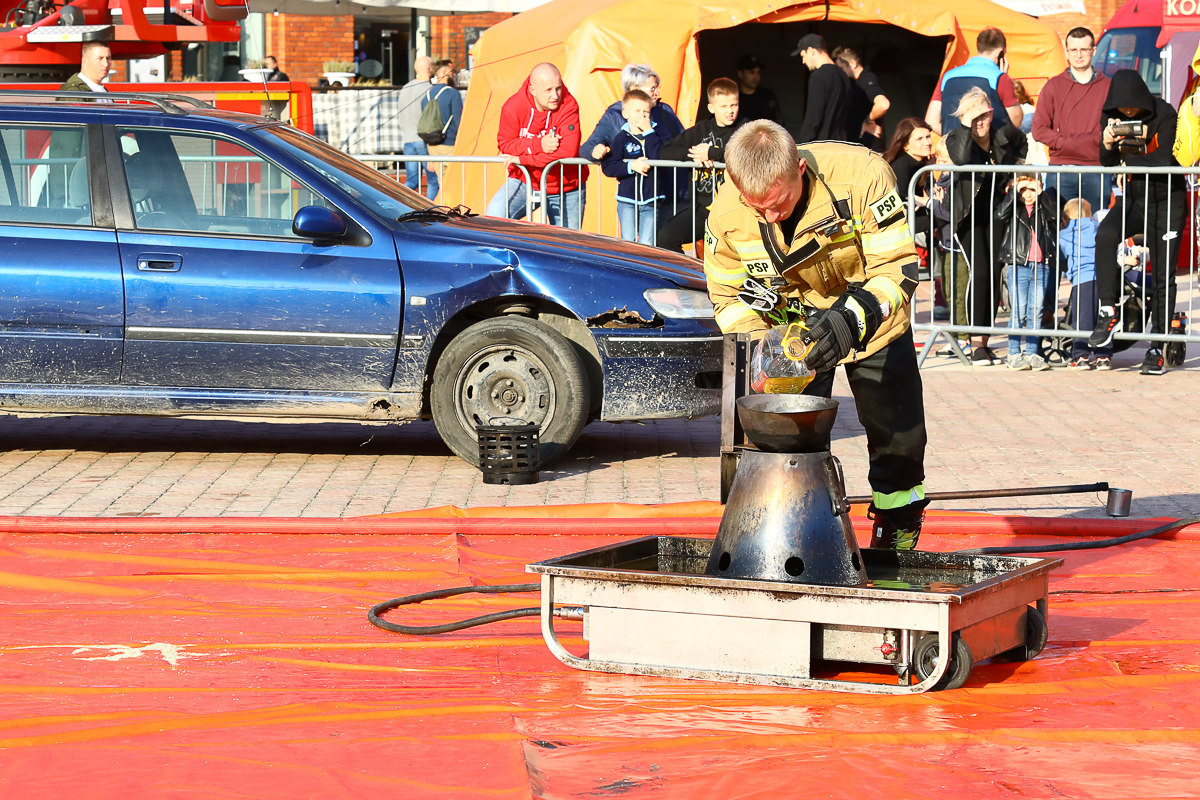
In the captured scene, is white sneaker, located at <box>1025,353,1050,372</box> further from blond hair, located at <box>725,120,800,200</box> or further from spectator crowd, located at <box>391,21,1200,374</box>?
blond hair, located at <box>725,120,800,200</box>

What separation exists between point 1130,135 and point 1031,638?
8.01 m

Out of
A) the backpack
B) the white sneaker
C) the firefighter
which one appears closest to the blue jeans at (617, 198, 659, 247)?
the white sneaker

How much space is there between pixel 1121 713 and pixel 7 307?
6.15 m

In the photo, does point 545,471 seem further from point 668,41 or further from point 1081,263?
point 668,41

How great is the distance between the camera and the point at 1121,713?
4504 millimetres

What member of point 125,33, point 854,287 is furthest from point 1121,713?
point 125,33

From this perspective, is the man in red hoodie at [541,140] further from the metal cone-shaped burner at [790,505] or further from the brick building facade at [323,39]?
the brick building facade at [323,39]

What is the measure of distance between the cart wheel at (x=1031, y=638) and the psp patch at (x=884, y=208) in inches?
54.2

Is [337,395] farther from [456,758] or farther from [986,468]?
[456,758]

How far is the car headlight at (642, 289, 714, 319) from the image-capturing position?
8.43 m

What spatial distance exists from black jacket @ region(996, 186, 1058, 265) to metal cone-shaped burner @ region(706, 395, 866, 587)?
7710mm

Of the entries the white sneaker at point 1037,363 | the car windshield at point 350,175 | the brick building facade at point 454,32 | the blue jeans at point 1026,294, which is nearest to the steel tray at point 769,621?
the car windshield at point 350,175

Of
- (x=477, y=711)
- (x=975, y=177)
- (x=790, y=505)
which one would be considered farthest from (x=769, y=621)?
(x=975, y=177)

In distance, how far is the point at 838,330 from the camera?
4812 mm
